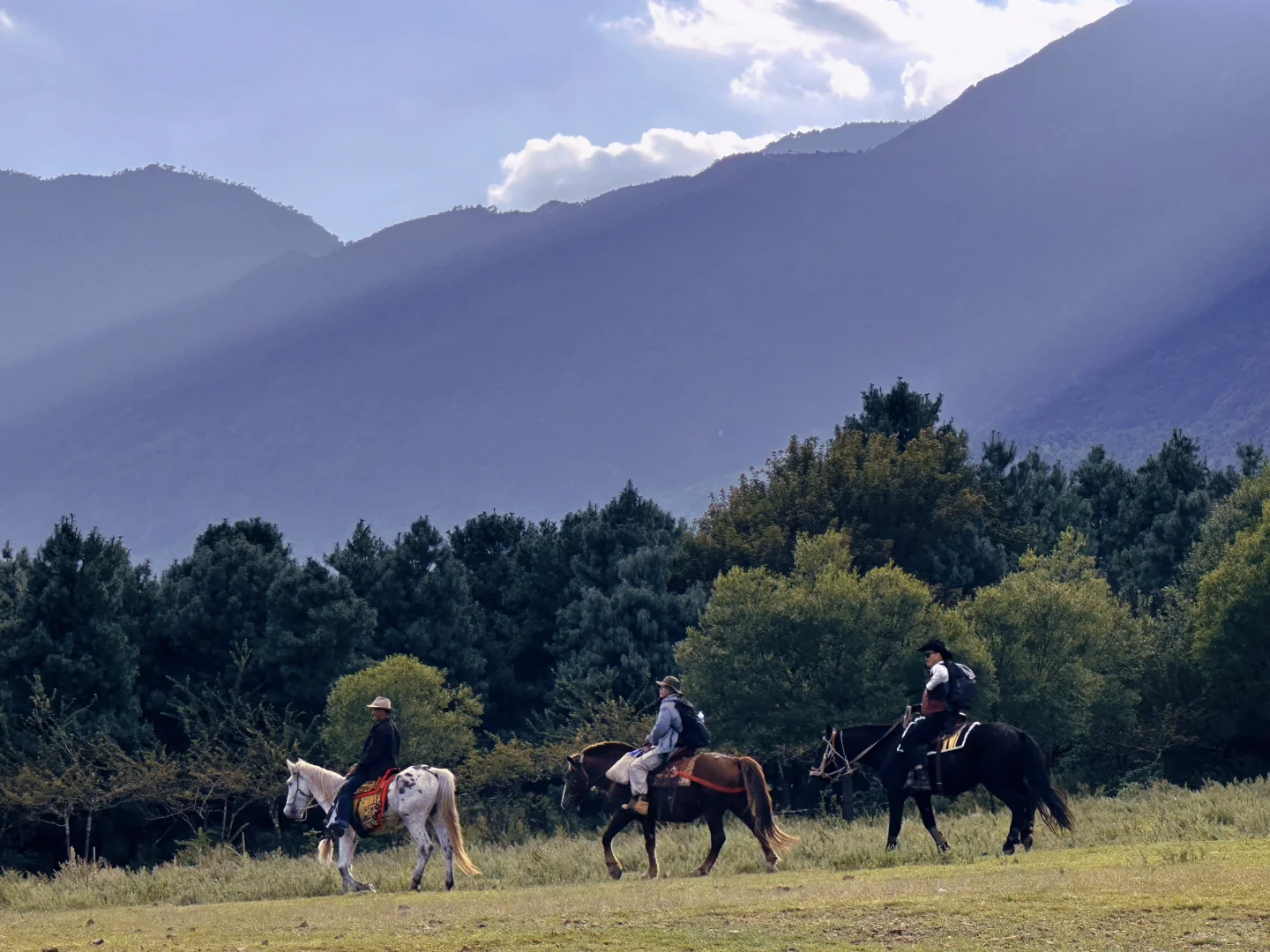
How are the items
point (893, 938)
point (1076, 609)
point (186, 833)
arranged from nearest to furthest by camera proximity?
1. point (893, 938)
2. point (1076, 609)
3. point (186, 833)

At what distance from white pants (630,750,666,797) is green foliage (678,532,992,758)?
76.5 feet

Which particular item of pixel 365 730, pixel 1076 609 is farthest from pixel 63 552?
pixel 1076 609

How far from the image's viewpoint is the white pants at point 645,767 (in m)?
21.7

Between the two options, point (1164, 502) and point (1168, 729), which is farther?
point (1164, 502)

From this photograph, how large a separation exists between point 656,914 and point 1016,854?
6.74m

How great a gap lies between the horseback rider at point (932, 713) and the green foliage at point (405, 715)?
27.9 metres

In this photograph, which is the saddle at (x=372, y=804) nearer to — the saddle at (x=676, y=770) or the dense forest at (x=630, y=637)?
the saddle at (x=676, y=770)

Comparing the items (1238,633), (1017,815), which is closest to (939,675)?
(1017,815)

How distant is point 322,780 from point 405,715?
26.1m

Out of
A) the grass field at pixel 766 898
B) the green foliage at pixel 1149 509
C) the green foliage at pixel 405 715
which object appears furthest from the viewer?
the green foliage at pixel 1149 509

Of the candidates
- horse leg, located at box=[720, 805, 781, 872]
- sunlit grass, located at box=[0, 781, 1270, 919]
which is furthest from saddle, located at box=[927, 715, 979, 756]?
horse leg, located at box=[720, 805, 781, 872]

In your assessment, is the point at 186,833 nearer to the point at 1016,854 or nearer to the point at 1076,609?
the point at 1076,609

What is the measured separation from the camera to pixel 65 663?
52.7 m

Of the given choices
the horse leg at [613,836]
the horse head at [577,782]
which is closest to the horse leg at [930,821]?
the horse leg at [613,836]
